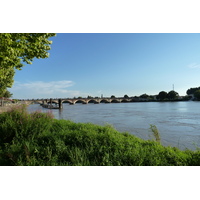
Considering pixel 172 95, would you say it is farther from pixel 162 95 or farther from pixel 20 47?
pixel 20 47

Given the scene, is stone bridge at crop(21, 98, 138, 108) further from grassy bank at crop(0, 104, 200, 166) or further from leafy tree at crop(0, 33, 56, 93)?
grassy bank at crop(0, 104, 200, 166)

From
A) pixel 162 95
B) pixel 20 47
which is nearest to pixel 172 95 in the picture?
pixel 162 95

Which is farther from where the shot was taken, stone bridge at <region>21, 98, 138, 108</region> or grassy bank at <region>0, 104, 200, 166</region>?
stone bridge at <region>21, 98, 138, 108</region>

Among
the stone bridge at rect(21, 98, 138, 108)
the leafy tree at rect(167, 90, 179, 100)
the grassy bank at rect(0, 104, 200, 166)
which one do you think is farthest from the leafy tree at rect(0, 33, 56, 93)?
the leafy tree at rect(167, 90, 179, 100)

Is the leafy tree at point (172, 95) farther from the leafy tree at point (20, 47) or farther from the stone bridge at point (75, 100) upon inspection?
the leafy tree at point (20, 47)

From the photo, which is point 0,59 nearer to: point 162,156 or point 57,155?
point 57,155

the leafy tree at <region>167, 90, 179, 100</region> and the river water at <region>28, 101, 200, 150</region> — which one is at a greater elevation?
the leafy tree at <region>167, 90, 179, 100</region>

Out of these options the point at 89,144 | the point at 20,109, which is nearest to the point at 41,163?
the point at 89,144

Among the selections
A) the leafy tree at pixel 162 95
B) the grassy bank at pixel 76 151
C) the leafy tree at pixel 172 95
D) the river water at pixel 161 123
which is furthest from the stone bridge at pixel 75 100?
the grassy bank at pixel 76 151

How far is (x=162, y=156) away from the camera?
412cm

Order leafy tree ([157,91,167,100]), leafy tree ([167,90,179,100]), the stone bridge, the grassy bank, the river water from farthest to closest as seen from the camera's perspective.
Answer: leafy tree ([157,91,167,100])
leafy tree ([167,90,179,100])
the stone bridge
the river water
the grassy bank

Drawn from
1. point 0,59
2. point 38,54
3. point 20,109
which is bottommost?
point 20,109

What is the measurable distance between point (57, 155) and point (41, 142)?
5.01 feet

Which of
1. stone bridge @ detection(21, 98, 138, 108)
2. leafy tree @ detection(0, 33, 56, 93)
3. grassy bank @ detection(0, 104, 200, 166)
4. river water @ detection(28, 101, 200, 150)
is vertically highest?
leafy tree @ detection(0, 33, 56, 93)
